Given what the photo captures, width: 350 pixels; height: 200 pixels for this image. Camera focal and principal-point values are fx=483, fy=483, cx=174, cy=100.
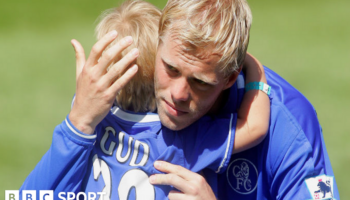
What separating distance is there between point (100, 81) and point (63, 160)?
38cm

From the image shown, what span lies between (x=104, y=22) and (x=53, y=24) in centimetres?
394

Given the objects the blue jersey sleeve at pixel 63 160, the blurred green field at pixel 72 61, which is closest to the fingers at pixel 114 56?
the blue jersey sleeve at pixel 63 160

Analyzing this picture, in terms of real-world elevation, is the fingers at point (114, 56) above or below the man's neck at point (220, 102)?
above

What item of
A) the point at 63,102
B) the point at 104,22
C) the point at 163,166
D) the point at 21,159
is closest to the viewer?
the point at 163,166

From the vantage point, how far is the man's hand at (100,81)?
6.87ft

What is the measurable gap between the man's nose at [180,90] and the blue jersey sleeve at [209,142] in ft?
0.88

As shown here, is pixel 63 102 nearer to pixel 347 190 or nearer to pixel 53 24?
pixel 53 24

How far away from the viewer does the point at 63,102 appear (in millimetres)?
4832

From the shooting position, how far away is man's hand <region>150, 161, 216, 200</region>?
7.22 feet

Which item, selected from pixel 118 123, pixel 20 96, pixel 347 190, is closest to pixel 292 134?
pixel 118 123

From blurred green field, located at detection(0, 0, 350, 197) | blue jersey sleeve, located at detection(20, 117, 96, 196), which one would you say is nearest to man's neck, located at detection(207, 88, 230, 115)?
blue jersey sleeve, located at detection(20, 117, 96, 196)

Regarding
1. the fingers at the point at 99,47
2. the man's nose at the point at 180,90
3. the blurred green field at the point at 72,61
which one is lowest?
the blurred green field at the point at 72,61

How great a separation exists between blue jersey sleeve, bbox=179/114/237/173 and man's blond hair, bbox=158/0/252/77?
0.92 ft

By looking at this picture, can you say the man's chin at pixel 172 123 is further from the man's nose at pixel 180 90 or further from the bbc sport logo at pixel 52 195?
the bbc sport logo at pixel 52 195
